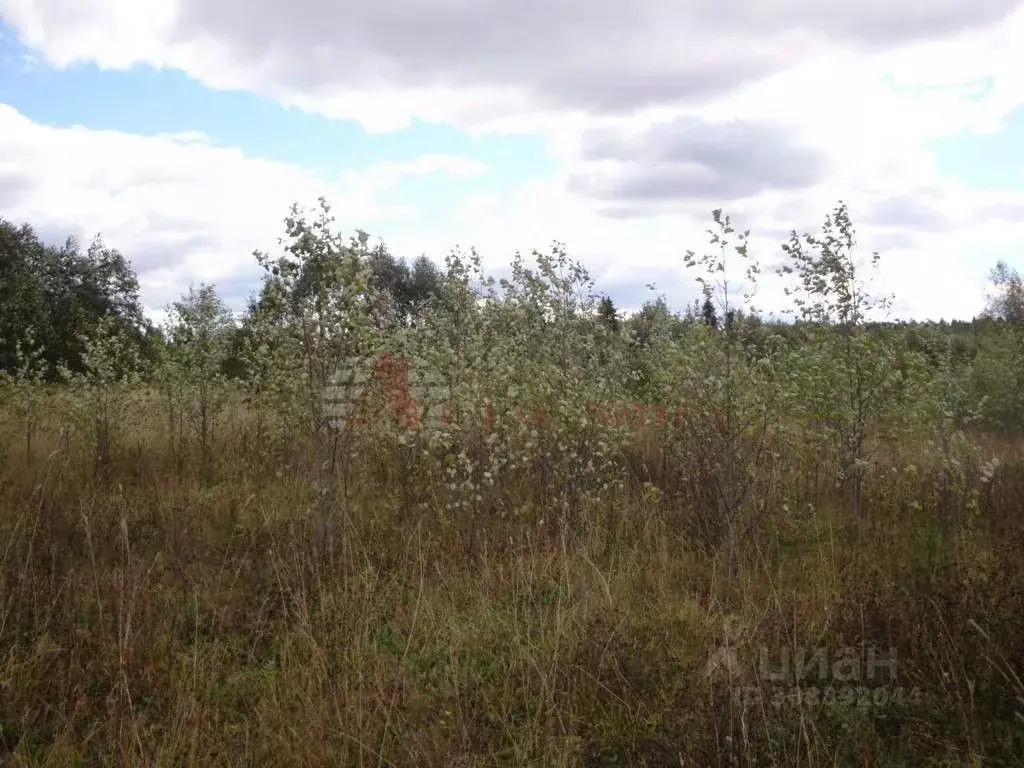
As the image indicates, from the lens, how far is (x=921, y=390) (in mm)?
8727

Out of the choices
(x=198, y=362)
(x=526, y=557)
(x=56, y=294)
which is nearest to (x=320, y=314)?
(x=526, y=557)

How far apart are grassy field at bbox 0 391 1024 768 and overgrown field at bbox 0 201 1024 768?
3 centimetres

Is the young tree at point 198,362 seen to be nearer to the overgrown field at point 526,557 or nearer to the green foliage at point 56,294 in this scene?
the overgrown field at point 526,557

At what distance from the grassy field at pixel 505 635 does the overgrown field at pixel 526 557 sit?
26 mm

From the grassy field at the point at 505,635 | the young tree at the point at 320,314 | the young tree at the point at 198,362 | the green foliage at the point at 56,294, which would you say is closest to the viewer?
the grassy field at the point at 505,635

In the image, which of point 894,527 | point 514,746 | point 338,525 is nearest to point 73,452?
point 338,525

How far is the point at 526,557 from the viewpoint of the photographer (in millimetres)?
6457

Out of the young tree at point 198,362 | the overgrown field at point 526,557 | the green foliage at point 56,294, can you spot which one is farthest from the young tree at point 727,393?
the green foliage at point 56,294

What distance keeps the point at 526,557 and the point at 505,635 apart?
1323mm

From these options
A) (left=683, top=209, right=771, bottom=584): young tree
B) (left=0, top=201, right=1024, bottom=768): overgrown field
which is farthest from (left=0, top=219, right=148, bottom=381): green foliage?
(left=683, top=209, right=771, bottom=584): young tree

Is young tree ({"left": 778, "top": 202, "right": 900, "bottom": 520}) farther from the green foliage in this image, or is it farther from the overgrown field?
the green foliage

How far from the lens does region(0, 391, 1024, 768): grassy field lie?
3852mm

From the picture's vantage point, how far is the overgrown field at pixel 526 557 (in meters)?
3.99

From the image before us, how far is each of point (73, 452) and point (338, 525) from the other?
231 inches
